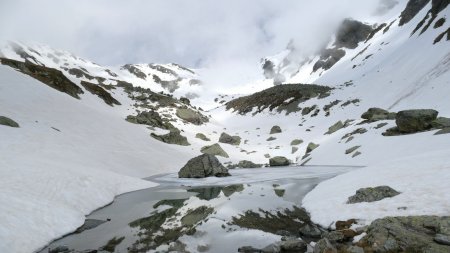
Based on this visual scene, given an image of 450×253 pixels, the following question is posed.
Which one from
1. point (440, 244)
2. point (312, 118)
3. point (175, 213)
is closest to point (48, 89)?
point (175, 213)

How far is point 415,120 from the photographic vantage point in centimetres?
3488

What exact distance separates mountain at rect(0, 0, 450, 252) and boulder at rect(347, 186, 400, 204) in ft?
2.14

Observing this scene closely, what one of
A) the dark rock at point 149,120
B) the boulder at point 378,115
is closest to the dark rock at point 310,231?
the boulder at point 378,115

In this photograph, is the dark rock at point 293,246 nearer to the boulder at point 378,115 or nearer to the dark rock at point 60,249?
the dark rock at point 60,249

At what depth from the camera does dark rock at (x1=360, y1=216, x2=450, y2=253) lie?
10024 millimetres

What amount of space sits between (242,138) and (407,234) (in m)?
70.8

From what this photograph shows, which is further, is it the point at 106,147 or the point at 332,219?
the point at 106,147

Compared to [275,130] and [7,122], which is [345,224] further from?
[275,130]

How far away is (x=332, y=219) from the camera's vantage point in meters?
15.5

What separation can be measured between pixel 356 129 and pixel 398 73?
23.1 metres

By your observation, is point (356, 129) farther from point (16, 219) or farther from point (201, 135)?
point (16, 219)

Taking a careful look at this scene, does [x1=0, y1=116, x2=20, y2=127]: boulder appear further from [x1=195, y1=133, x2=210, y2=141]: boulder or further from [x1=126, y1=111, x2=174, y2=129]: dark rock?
[x1=195, y1=133, x2=210, y2=141]: boulder

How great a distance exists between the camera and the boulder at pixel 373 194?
51.8ft

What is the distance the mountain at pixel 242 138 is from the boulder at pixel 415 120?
0.12 meters
